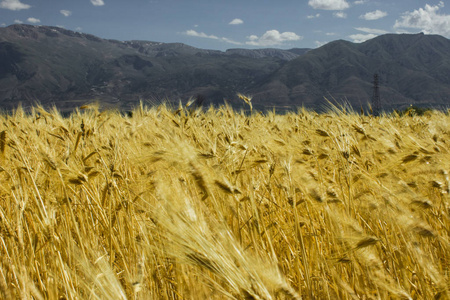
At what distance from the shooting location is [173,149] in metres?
1.30

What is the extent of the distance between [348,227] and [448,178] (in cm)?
57

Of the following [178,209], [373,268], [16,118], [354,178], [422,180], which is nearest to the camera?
[178,209]

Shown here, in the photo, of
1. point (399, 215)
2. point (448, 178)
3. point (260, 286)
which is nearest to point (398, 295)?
point (399, 215)

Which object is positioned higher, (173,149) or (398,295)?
(173,149)

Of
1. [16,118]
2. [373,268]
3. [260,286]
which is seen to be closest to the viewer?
[260,286]

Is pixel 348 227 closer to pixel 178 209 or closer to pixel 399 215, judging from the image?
pixel 399 215

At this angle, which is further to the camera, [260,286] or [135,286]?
[135,286]

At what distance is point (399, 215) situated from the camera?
3.60 feet

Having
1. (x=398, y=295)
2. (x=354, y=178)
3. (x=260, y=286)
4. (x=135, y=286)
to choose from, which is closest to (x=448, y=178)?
(x=354, y=178)

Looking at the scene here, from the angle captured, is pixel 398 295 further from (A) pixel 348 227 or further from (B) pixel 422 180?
(B) pixel 422 180

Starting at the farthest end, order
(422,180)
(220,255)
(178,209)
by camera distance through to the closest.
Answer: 1. (422,180)
2. (178,209)
3. (220,255)

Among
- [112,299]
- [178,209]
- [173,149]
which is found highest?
[173,149]

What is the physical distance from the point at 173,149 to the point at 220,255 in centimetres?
60

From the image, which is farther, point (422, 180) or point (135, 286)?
point (422, 180)
